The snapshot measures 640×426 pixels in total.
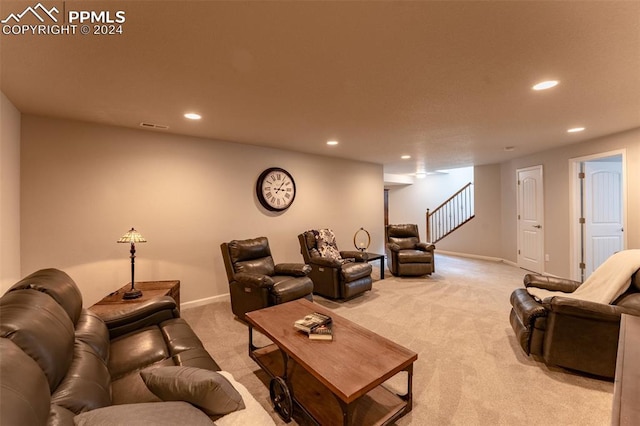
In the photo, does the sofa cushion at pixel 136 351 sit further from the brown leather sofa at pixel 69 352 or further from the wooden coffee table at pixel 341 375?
the wooden coffee table at pixel 341 375

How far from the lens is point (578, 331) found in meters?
2.02

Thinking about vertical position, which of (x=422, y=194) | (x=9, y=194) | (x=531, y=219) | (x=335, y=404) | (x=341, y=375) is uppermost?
(x=422, y=194)

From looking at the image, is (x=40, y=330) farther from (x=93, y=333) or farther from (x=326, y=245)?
(x=326, y=245)

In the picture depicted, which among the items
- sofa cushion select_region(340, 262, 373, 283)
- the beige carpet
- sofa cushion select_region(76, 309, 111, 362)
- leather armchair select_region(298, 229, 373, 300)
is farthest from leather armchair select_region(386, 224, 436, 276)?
sofa cushion select_region(76, 309, 111, 362)

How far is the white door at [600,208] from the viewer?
14.4 ft

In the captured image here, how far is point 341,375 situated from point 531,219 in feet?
18.6

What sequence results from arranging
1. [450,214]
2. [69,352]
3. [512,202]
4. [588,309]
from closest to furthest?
[69,352], [588,309], [512,202], [450,214]

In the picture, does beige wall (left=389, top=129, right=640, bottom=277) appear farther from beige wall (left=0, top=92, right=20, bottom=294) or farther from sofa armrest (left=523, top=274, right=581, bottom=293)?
beige wall (left=0, top=92, right=20, bottom=294)

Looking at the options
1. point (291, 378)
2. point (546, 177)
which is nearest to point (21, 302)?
point (291, 378)

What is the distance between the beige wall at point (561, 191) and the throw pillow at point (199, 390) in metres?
5.15

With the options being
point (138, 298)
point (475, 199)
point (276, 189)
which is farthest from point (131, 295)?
point (475, 199)

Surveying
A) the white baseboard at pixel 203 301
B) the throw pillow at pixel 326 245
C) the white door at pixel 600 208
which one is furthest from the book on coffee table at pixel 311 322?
the white door at pixel 600 208

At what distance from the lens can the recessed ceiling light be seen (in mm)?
2129

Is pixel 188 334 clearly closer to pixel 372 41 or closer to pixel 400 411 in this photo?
pixel 400 411
